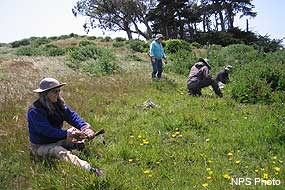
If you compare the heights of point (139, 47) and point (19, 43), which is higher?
point (19, 43)

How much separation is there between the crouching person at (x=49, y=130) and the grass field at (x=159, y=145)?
177 millimetres

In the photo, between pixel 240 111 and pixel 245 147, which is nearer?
pixel 245 147

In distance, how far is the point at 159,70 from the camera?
1388cm

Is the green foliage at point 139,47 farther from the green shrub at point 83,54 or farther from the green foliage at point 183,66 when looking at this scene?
the green foliage at point 183,66

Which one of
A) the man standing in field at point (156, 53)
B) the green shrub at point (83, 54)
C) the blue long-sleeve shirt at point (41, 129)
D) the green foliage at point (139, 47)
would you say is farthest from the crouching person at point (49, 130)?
the green foliage at point (139, 47)

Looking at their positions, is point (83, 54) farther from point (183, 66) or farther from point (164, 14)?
point (164, 14)

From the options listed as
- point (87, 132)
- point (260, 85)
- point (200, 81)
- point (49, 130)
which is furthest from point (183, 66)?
point (49, 130)

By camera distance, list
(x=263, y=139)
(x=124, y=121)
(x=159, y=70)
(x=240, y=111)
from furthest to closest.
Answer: (x=159, y=70) → (x=240, y=111) → (x=124, y=121) → (x=263, y=139)

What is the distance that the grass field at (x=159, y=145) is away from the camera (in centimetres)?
498

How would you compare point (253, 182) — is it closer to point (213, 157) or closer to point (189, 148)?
point (213, 157)

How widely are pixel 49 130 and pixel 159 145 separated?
5.72ft

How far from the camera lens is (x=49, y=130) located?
5.64 meters

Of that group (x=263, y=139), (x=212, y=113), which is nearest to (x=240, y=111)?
(x=212, y=113)

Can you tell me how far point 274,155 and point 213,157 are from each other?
898mm
